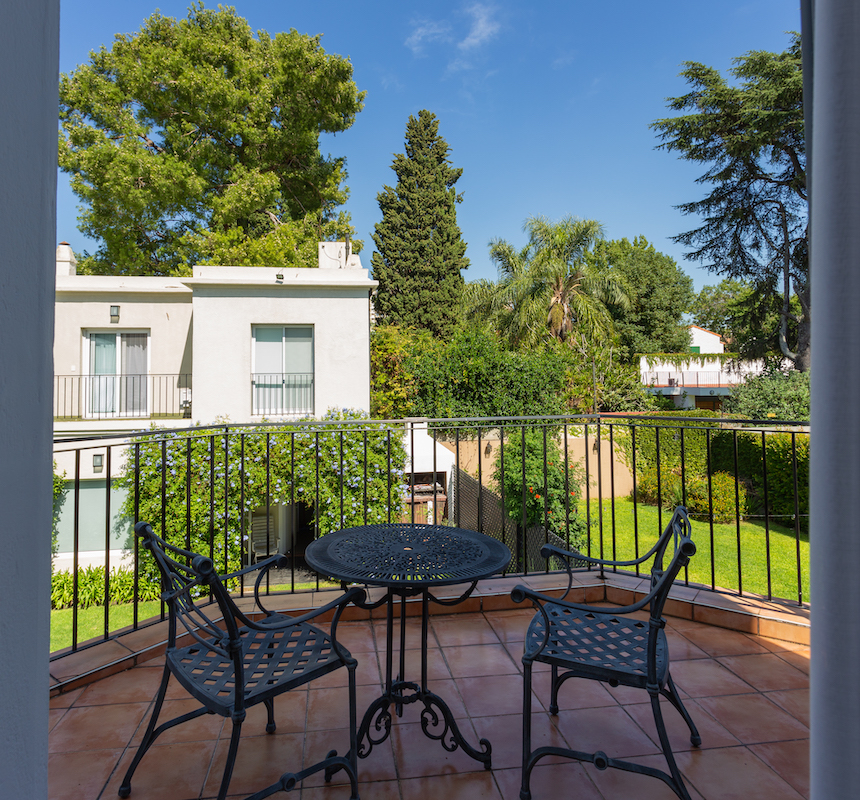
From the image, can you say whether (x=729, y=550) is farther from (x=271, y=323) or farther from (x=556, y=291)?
(x=271, y=323)

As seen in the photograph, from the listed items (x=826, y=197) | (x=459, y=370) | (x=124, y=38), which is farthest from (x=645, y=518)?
(x=124, y=38)

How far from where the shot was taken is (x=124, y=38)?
16.2 metres

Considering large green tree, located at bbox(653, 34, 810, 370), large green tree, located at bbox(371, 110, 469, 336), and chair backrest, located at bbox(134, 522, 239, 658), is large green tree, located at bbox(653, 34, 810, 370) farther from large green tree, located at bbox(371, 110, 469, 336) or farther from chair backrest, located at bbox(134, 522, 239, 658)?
chair backrest, located at bbox(134, 522, 239, 658)

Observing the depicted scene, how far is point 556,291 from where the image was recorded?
17875 mm

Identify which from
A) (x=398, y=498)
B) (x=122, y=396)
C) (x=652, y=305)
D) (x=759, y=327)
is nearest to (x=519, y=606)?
(x=398, y=498)

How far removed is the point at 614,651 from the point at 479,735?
1.99ft

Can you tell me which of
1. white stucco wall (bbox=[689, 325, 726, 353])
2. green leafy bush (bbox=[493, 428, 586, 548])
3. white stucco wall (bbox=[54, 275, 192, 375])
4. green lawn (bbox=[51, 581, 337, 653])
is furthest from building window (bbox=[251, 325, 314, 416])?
white stucco wall (bbox=[689, 325, 726, 353])

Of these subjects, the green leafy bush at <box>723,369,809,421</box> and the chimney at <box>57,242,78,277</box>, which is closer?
the chimney at <box>57,242,78,277</box>

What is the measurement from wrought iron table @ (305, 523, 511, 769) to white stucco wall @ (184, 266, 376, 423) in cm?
882

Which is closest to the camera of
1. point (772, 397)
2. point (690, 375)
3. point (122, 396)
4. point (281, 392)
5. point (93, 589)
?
point (93, 589)

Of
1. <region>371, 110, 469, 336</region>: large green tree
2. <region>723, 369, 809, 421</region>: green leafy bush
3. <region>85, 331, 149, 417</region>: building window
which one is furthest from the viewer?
<region>371, 110, 469, 336</region>: large green tree

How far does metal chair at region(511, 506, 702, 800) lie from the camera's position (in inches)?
63.7

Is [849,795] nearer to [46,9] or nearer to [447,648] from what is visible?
[46,9]

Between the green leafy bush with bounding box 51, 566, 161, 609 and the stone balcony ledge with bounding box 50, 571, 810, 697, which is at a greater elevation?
the stone balcony ledge with bounding box 50, 571, 810, 697
